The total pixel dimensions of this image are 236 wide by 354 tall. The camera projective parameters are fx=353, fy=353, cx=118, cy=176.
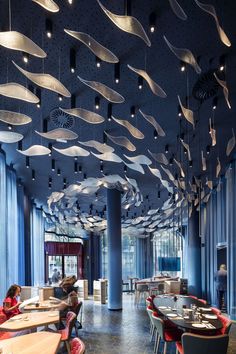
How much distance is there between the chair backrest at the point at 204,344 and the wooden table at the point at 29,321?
2.37 meters

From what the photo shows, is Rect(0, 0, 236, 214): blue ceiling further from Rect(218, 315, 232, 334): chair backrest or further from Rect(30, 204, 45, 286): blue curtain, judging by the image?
Rect(30, 204, 45, 286): blue curtain

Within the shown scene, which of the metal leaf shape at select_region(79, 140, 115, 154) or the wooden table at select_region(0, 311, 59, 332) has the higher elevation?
the metal leaf shape at select_region(79, 140, 115, 154)

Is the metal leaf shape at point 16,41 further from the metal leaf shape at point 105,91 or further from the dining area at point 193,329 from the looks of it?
the dining area at point 193,329

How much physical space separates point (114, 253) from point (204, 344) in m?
8.76

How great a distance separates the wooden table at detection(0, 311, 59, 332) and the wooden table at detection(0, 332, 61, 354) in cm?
87

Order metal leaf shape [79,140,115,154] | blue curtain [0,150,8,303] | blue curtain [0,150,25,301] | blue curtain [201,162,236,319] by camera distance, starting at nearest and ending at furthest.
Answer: metal leaf shape [79,140,115,154]
blue curtain [0,150,8,303]
blue curtain [0,150,25,301]
blue curtain [201,162,236,319]

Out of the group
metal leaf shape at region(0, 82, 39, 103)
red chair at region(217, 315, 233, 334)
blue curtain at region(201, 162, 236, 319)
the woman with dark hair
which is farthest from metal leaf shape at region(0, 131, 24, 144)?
blue curtain at region(201, 162, 236, 319)

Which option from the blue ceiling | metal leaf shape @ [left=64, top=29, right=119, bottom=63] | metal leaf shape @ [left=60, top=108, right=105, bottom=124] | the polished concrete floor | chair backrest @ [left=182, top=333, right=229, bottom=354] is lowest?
the polished concrete floor

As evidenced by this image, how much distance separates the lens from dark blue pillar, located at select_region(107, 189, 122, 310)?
12.9m

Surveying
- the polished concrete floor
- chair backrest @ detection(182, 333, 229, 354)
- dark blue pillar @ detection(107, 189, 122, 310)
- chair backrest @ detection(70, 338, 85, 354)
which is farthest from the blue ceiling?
the polished concrete floor

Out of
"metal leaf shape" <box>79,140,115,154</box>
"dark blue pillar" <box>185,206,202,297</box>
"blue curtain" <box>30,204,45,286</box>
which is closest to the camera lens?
"metal leaf shape" <box>79,140,115,154</box>

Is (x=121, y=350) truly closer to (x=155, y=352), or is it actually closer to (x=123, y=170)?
(x=155, y=352)

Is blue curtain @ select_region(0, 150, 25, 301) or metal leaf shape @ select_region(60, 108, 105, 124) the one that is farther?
blue curtain @ select_region(0, 150, 25, 301)

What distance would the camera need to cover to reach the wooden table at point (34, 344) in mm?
4066
